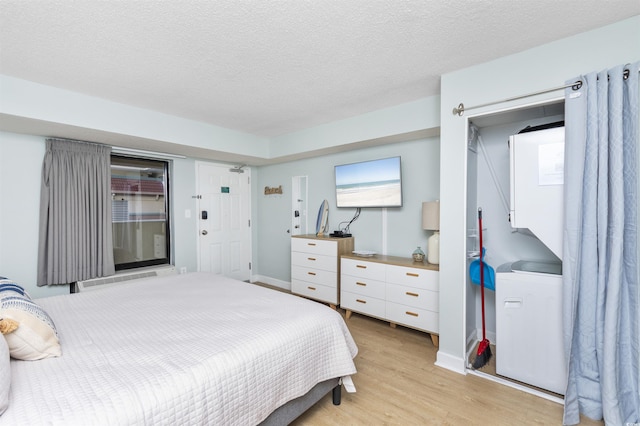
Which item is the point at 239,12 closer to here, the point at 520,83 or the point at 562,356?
the point at 520,83

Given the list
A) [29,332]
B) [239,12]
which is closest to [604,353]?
[239,12]

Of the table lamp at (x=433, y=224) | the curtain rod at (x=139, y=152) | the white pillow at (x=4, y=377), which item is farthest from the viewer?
the curtain rod at (x=139, y=152)

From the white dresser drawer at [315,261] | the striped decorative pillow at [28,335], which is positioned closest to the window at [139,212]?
the white dresser drawer at [315,261]

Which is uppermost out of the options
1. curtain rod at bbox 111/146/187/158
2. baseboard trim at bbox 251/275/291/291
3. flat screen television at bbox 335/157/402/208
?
curtain rod at bbox 111/146/187/158

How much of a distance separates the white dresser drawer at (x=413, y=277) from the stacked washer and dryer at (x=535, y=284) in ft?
2.02

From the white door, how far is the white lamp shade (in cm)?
312

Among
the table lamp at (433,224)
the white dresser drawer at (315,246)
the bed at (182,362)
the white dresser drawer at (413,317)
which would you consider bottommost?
the white dresser drawer at (413,317)

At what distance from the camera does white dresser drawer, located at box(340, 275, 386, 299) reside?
3160mm

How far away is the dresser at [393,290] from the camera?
110 inches

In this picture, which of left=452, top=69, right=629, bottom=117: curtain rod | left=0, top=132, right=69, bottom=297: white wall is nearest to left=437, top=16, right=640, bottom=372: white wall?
left=452, top=69, right=629, bottom=117: curtain rod

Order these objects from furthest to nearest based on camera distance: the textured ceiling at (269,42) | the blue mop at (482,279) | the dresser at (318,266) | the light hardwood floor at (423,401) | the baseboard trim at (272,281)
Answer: the baseboard trim at (272,281)
the dresser at (318,266)
the blue mop at (482,279)
the light hardwood floor at (423,401)
the textured ceiling at (269,42)

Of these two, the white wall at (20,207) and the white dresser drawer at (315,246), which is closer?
the white wall at (20,207)

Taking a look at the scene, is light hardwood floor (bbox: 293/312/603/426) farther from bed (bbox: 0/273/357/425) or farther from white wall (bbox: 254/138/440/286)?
→ white wall (bbox: 254/138/440/286)

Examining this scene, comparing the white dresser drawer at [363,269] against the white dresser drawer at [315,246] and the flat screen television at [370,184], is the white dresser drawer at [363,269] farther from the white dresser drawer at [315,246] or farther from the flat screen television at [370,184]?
the flat screen television at [370,184]
